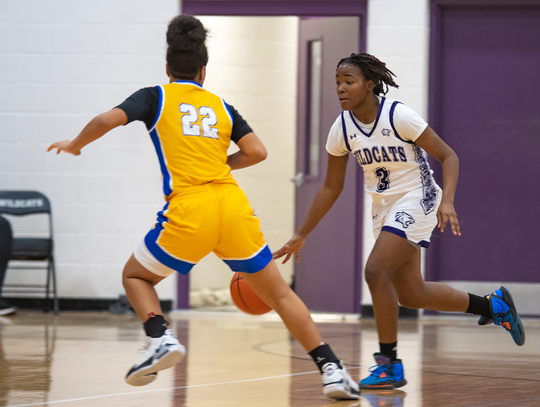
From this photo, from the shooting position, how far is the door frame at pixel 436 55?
593cm

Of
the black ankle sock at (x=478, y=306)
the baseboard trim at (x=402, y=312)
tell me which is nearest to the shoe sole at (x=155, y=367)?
the black ankle sock at (x=478, y=306)

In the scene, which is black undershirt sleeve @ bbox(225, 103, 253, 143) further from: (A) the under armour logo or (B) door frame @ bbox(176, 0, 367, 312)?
(B) door frame @ bbox(176, 0, 367, 312)

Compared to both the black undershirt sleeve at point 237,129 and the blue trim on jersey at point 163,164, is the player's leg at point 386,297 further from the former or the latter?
the blue trim on jersey at point 163,164

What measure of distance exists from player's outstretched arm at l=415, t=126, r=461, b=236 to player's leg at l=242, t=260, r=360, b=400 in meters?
0.67

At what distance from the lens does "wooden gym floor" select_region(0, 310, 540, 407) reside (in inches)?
115

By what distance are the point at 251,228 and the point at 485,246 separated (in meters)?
Result: 3.84

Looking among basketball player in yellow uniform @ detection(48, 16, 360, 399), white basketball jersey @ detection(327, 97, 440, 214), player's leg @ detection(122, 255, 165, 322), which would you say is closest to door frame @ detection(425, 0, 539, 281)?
white basketball jersey @ detection(327, 97, 440, 214)

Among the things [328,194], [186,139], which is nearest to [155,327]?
[186,139]

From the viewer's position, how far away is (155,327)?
8.46 ft

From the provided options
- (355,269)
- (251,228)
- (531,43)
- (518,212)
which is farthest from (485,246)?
(251,228)

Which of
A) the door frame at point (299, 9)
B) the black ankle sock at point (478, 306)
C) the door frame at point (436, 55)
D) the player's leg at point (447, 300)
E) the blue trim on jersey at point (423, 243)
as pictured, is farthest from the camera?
the door frame at point (299, 9)

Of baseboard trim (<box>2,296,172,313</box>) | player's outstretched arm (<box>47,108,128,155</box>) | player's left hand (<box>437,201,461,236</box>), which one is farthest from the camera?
baseboard trim (<box>2,296,172,313</box>)

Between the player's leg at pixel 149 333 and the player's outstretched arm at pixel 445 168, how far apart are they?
115 cm

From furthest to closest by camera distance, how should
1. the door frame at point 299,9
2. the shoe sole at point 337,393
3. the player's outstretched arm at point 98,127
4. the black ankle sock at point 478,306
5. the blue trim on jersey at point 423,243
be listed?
1. the door frame at point 299,9
2. the black ankle sock at point 478,306
3. the blue trim on jersey at point 423,243
4. the shoe sole at point 337,393
5. the player's outstretched arm at point 98,127
